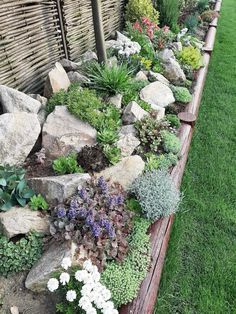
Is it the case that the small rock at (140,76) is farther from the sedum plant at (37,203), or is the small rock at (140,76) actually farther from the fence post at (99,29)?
the sedum plant at (37,203)

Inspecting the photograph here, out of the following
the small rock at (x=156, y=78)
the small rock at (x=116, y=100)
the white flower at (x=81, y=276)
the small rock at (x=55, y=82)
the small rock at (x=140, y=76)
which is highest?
the small rock at (x=55, y=82)

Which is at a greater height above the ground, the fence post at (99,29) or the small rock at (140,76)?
the fence post at (99,29)

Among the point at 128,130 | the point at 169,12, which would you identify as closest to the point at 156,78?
the point at 128,130

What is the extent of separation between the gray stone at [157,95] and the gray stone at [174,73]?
74 cm

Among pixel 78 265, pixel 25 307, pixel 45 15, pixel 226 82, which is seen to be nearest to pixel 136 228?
pixel 78 265

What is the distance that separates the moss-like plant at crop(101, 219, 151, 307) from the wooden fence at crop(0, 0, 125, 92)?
9.32 ft

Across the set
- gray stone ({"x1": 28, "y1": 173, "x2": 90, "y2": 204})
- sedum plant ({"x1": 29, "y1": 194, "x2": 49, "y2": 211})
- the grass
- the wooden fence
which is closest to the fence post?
the wooden fence

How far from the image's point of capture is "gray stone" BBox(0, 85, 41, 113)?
376 cm

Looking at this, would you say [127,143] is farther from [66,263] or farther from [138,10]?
[138,10]

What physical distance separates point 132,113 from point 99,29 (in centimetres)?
161

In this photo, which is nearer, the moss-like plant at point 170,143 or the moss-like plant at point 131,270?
the moss-like plant at point 131,270

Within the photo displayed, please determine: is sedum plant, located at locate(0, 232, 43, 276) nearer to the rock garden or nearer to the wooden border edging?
the rock garden

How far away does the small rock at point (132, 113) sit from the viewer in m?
4.23

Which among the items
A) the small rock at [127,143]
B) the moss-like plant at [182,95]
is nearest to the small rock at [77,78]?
the small rock at [127,143]
